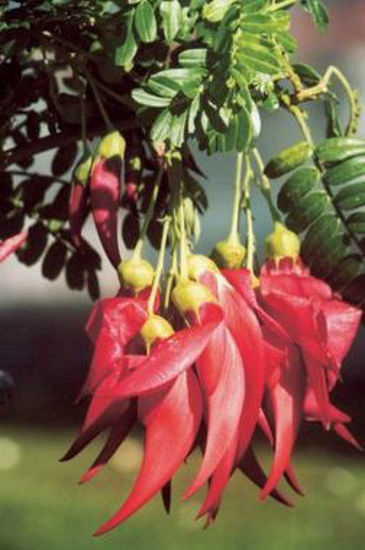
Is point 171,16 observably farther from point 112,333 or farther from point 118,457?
point 118,457

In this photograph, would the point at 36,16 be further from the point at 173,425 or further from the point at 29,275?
the point at 29,275

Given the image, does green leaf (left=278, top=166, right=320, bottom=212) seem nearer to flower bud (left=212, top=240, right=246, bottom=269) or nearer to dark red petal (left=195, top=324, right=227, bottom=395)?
flower bud (left=212, top=240, right=246, bottom=269)

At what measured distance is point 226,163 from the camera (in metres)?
4.02

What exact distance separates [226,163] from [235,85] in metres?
3.20

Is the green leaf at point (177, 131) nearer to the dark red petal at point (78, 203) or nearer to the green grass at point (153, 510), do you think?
the dark red petal at point (78, 203)

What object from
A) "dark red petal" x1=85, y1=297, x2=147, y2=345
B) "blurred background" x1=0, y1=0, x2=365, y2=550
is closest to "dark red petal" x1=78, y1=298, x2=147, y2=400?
"dark red petal" x1=85, y1=297, x2=147, y2=345

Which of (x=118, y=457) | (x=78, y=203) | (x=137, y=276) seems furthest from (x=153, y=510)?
(x=137, y=276)

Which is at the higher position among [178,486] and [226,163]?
[226,163]

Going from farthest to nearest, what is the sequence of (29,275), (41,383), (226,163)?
1. (29,275)
2. (41,383)
3. (226,163)

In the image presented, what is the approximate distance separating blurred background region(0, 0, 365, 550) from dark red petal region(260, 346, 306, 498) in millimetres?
1283

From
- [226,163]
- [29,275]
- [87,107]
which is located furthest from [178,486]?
[87,107]

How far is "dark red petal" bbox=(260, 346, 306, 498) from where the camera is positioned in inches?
31.9

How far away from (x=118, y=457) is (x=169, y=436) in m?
3.16

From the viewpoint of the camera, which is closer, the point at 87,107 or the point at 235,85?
the point at 235,85
